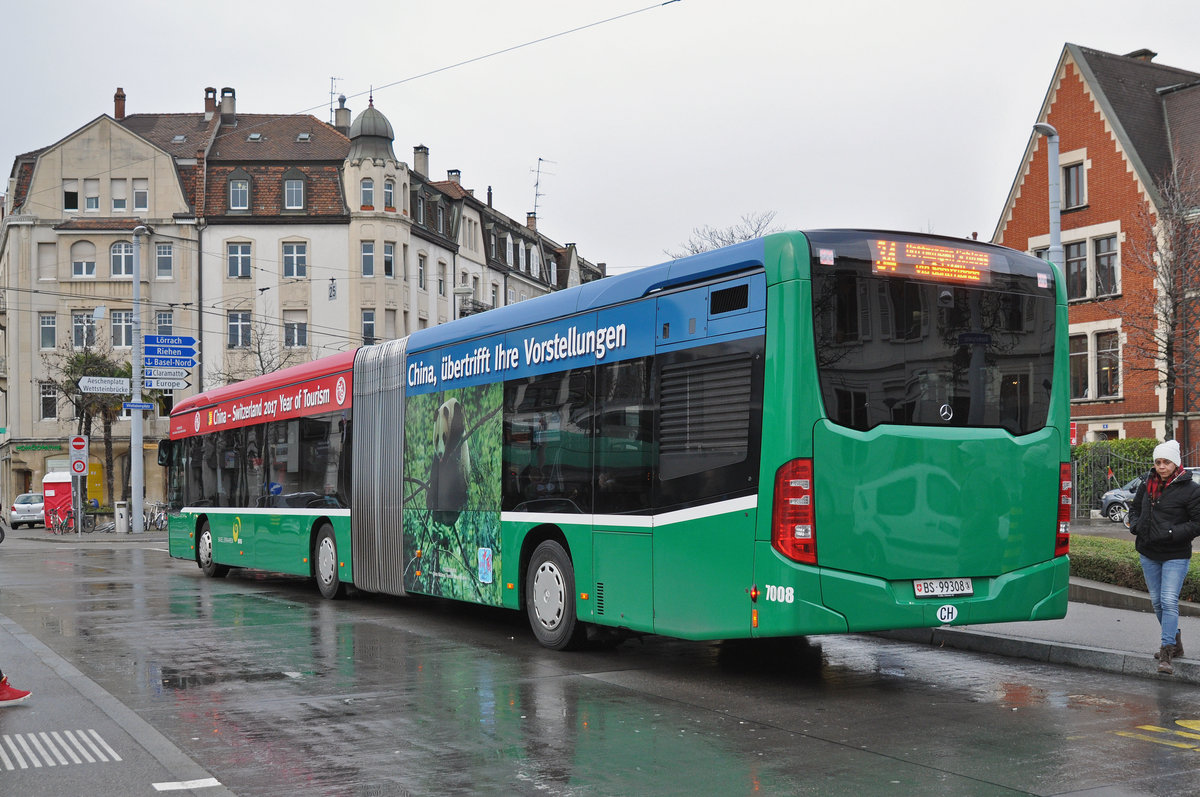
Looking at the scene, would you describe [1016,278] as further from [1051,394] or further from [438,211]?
[438,211]

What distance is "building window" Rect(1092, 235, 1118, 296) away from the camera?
139ft

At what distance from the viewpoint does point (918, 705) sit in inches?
342

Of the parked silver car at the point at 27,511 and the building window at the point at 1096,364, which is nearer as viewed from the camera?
the building window at the point at 1096,364

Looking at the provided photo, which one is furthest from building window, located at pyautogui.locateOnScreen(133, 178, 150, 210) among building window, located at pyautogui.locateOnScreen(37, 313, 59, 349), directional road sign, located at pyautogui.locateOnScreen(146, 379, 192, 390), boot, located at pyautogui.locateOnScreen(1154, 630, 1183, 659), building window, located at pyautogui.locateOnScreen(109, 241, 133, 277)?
boot, located at pyautogui.locateOnScreen(1154, 630, 1183, 659)

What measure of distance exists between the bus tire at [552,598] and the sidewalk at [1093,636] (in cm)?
314

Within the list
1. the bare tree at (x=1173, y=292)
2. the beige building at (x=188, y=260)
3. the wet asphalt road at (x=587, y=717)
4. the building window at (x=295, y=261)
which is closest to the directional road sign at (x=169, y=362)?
the beige building at (x=188, y=260)

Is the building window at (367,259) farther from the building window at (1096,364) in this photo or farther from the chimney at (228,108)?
the building window at (1096,364)

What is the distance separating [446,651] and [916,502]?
15.4 feet

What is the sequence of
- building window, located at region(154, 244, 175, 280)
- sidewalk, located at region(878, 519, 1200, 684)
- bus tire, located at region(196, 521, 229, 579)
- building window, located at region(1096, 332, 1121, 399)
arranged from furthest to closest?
building window, located at region(154, 244, 175, 280)
building window, located at region(1096, 332, 1121, 399)
bus tire, located at region(196, 521, 229, 579)
sidewalk, located at region(878, 519, 1200, 684)

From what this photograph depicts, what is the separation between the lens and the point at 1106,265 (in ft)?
140

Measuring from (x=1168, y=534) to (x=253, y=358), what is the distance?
54407 millimetres

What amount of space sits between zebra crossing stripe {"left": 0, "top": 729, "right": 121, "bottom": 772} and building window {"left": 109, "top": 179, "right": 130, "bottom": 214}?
5701 centimetres

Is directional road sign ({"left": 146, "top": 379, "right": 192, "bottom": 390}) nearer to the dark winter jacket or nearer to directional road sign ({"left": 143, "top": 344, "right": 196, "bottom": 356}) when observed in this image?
directional road sign ({"left": 143, "top": 344, "right": 196, "bottom": 356})

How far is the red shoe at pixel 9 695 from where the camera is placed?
8656 millimetres
